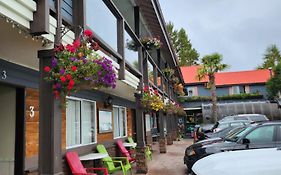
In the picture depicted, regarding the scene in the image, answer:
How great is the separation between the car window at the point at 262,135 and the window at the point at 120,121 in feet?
17.7

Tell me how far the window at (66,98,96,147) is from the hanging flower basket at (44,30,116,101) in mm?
3972

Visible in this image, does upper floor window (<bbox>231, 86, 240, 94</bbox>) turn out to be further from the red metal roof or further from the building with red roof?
the red metal roof

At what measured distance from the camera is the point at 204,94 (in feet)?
123

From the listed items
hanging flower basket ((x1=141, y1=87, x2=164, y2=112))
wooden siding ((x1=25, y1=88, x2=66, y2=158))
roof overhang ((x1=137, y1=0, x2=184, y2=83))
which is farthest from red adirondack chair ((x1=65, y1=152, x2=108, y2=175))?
roof overhang ((x1=137, y1=0, x2=184, y2=83))

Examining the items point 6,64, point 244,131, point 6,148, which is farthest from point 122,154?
point 6,64

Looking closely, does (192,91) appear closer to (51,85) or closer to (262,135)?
(262,135)

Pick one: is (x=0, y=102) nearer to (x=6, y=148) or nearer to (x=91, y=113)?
(x=6, y=148)

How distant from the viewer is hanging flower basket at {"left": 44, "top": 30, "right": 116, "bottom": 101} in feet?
11.4

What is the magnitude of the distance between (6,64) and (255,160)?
14.0 ft

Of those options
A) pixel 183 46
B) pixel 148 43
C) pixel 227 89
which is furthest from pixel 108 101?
pixel 183 46

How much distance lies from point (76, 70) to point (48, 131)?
34.0 inches

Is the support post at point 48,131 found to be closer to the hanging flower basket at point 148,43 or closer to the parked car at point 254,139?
the parked car at point 254,139

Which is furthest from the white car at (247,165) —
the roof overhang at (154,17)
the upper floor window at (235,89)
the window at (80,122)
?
the upper floor window at (235,89)

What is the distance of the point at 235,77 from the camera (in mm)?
39062
